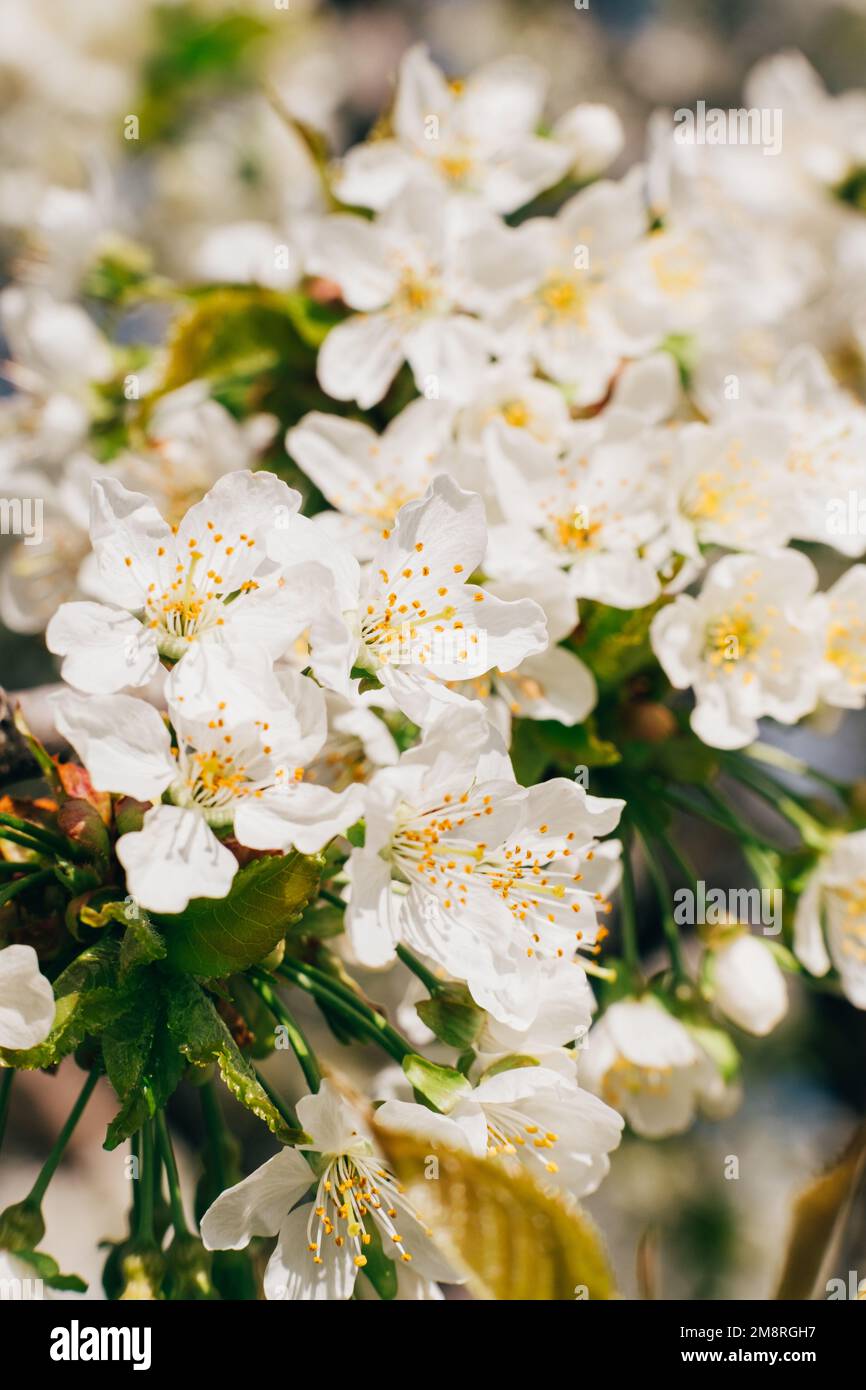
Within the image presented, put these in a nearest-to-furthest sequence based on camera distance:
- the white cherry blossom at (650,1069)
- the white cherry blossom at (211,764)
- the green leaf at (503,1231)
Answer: the green leaf at (503,1231) < the white cherry blossom at (211,764) < the white cherry blossom at (650,1069)

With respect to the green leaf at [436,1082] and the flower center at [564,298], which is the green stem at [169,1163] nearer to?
the green leaf at [436,1082]

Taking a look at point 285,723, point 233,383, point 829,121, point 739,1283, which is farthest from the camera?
point 739,1283

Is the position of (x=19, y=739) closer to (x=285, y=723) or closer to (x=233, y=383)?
(x=285, y=723)

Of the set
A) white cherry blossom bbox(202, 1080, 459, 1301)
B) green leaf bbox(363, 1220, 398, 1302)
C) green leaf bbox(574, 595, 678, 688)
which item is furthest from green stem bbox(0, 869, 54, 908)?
green leaf bbox(574, 595, 678, 688)

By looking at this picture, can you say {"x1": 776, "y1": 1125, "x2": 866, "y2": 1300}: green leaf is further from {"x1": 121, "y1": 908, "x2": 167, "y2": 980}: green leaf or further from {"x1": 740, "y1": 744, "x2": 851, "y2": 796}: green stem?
{"x1": 121, "y1": 908, "x2": 167, "y2": 980}: green leaf

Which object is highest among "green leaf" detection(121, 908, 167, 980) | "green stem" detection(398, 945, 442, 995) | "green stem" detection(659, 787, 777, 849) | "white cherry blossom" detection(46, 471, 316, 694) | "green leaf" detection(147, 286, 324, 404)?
"green leaf" detection(147, 286, 324, 404)

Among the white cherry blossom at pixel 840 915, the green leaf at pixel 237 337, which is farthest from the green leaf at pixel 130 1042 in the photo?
the green leaf at pixel 237 337

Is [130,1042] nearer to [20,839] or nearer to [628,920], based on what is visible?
[20,839]
